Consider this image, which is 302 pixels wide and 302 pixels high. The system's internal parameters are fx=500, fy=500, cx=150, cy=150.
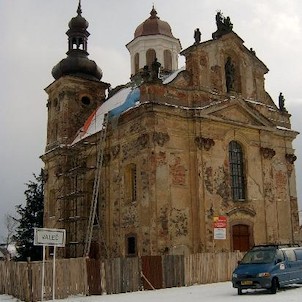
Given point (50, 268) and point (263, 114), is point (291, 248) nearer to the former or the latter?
point (50, 268)

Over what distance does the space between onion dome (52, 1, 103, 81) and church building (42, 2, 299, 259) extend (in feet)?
0.42

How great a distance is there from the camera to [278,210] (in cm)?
2909

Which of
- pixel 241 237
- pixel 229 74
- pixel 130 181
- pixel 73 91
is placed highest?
pixel 73 91

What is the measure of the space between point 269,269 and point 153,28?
2480cm

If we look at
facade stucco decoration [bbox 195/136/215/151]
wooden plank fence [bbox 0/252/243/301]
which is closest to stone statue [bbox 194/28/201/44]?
facade stucco decoration [bbox 195/136/215/151]

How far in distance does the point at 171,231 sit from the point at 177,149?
165 inches

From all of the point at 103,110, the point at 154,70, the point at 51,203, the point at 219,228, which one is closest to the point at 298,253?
the point at 219,228

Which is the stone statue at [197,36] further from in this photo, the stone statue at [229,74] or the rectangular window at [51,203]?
the rectangular window at [51,203]

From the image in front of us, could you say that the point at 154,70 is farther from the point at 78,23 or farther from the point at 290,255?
the point at 78,23

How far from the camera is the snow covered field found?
14.7 m

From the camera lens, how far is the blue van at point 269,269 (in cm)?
1606

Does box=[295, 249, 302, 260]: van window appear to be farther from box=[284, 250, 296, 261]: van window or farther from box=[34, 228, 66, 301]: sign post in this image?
box=[34, 228, 66, 301]: sign post

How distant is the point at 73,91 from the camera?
3406 cm

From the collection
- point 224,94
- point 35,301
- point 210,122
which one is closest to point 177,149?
point 210,122
